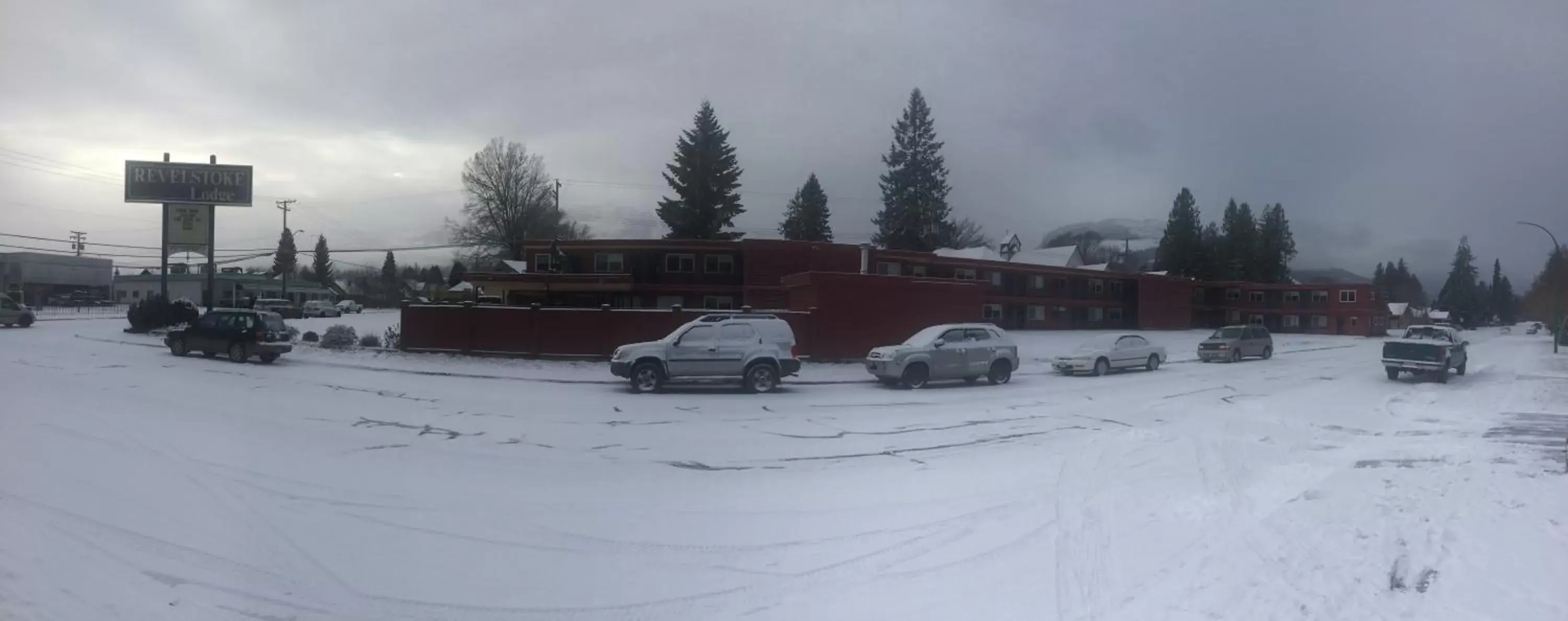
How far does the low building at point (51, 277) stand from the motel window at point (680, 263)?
41.7 meters

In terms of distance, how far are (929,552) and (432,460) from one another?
6931 millimetres

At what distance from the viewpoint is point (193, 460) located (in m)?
10.4

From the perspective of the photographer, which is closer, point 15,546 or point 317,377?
point 15,546

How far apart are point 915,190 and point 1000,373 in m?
47.8

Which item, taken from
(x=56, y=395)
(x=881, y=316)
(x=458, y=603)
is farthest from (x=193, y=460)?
(x=881, y=316)

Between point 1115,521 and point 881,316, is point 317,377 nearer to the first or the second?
point 881,316

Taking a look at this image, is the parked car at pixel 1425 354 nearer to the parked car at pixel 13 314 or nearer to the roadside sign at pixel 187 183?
the roadside sign at pixel 187 183

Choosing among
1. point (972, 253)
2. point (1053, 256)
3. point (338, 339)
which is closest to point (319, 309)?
point (338, 339)

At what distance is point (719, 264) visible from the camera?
45.9 meters

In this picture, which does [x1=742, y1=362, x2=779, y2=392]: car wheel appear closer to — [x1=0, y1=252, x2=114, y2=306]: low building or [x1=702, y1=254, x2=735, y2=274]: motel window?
[x1=702, y1=254, x2=735, y2=274]: motel window

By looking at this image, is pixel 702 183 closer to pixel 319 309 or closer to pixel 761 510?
pixel 319 309

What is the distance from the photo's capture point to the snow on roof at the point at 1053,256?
76000 mm

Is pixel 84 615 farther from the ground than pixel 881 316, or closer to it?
closer to it

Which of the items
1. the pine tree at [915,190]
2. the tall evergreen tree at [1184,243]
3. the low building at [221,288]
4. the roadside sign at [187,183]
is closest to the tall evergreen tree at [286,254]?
the low building at [221,288]
